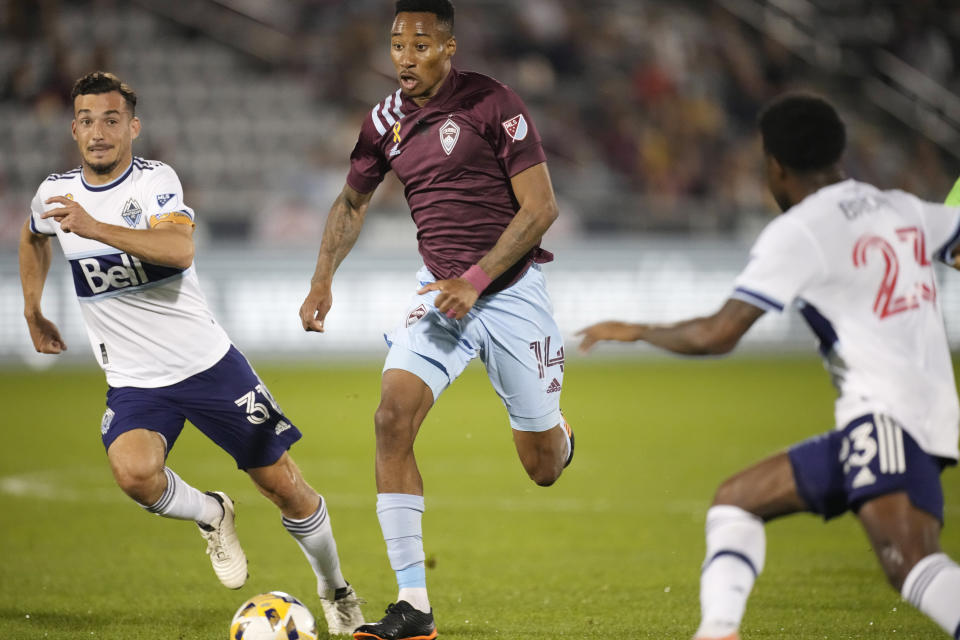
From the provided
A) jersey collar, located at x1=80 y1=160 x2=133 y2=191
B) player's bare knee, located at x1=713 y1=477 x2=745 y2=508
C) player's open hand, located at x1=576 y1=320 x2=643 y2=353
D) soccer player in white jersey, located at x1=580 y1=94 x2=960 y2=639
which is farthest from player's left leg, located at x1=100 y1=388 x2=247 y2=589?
player's bare knee, located at x1=713 y1=477 x2=745 y2=508

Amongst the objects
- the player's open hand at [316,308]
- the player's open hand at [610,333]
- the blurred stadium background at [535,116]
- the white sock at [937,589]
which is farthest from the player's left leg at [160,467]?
the blurred stadium background at [535,116]

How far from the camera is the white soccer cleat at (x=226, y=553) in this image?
5.87 m

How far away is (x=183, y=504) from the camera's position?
19.0 ft

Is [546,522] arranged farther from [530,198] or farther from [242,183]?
[242,183]

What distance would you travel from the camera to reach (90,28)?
23406 millimetres

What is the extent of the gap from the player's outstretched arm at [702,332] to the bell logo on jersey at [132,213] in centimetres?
261

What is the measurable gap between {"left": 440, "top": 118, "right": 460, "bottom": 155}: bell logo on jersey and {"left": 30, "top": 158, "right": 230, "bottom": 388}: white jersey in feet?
4.13

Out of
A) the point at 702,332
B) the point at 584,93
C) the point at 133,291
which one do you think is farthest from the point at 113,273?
the point at 584,93

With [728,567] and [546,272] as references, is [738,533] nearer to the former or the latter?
[728,567]

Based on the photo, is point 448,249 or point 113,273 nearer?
point 113,273

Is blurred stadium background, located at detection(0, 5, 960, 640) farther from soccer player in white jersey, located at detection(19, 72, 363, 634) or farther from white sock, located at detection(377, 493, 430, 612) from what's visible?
soccer player in white jersey, located at detection(19, 72, 363, 634)

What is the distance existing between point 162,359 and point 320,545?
117cm

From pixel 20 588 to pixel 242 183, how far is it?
15550mm

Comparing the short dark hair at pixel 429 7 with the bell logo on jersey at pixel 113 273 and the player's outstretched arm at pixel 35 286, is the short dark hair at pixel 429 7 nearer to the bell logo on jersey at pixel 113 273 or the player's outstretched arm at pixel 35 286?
the bell logo on jersey at pixel 113 273
